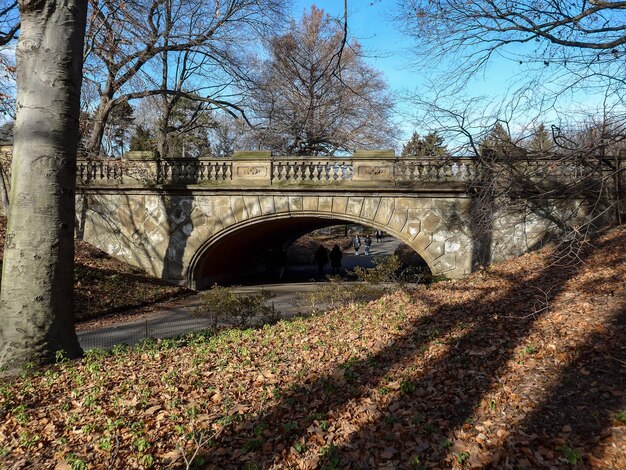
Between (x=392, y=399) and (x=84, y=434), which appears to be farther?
(x=392, y=399)

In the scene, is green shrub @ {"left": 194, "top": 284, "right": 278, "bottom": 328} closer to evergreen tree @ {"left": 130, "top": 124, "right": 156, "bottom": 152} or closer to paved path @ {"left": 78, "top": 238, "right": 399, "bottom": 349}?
paved path @ {"left": 78, "top": 238, "right": 399, "bottom": 349}

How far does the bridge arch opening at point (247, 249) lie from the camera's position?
1412cm

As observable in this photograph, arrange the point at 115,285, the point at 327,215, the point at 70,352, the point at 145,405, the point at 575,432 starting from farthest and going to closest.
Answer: the point at 327,215 → the point at 115,285 → the point at 70,352 → the point at 145,405 → the point at 575,432

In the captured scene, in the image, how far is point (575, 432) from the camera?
3268 millimetres

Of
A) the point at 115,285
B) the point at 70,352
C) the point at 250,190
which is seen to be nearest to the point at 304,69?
the point at 250,190

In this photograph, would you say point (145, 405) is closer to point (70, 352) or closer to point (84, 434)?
point (84, 434)

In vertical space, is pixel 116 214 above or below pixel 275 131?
below

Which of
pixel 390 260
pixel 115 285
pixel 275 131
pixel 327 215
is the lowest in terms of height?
pixel 115 285

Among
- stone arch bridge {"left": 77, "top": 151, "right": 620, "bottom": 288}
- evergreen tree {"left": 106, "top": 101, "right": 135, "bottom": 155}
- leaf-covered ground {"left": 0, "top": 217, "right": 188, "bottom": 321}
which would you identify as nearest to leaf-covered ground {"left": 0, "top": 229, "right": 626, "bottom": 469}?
leaf-covered ground {"left": 0, "top": 217, "right": 188, "bottom": 321}

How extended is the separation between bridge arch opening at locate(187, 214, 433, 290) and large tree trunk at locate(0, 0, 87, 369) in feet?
29.4

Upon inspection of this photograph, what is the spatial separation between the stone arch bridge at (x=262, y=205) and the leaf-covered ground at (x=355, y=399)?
6.46 metres

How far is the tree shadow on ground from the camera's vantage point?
335 centimetres

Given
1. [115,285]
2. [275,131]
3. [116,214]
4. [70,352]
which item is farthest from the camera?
[275,131]

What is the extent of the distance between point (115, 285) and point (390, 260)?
745cm
